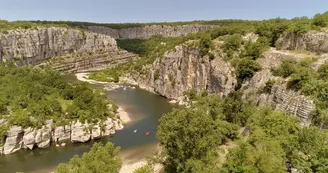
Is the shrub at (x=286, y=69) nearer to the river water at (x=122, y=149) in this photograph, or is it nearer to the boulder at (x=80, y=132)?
the river water at (x=122, y=149)

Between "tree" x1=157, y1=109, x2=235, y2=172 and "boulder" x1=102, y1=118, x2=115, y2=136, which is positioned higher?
"tree" x1=157, y1=109, x2=235, y2=172

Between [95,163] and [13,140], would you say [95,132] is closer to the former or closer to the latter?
[13,140]

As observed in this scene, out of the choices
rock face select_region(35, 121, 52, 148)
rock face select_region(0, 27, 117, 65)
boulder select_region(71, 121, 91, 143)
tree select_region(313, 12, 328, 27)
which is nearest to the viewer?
rock face select_region(35, 121, 52, 148)

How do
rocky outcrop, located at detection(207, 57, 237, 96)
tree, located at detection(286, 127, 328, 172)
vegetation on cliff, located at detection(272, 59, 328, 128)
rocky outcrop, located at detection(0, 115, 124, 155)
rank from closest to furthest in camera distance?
tree, located at detection(286, 127, 328, 172)
vegetation on cliff, located at detection(272, 59, 328, 128)
rocky outcrop, located at detection(0, 115, 124, 155)
rocky outcrop, located at detection(207, 57, 237, 96)

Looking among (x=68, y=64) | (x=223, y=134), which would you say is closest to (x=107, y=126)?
(x=223, y=134)

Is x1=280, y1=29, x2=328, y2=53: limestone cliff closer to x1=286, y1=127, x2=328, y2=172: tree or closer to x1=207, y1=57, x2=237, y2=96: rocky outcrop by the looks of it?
x1=207, y1=57, x2=237, y2=96: rocky outcrop

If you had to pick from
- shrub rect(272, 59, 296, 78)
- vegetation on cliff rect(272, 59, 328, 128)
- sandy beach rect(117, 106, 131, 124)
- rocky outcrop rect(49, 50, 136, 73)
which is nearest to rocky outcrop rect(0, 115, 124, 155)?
sandy beach rect(117, 106, 131, 124)

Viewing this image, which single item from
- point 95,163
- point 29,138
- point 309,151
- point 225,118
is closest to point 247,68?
point 225,118
